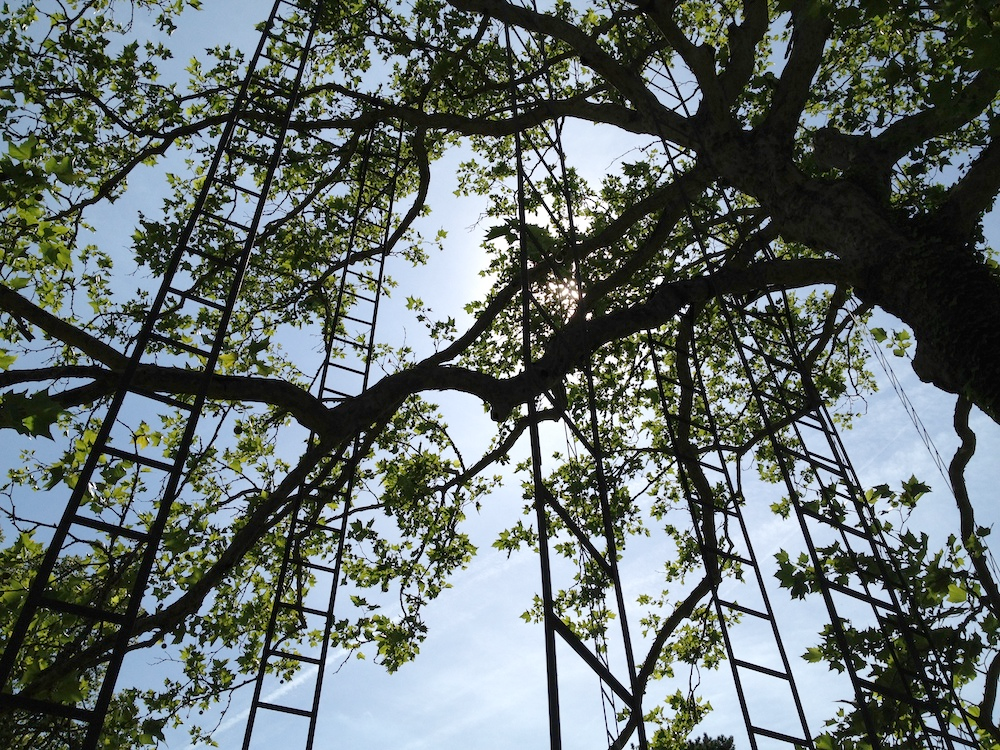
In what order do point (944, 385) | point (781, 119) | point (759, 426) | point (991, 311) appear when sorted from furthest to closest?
point (759, 426) < point (781, 119) < point (944, 385) < point (991, 311)

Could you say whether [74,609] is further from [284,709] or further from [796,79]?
[796,79]

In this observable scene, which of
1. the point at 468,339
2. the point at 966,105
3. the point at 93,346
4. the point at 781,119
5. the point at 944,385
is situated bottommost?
the point at 944,385

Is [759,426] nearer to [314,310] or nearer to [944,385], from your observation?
[944,385]

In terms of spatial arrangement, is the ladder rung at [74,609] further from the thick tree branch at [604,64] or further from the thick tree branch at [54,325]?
the thick tree branch at [604,64]

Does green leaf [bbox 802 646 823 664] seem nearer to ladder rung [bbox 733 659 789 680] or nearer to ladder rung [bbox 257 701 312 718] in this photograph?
ladder rung [bbox 733 659 789 680]

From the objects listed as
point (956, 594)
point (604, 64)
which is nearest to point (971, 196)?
point (956, 594)

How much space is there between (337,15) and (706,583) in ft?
26.8

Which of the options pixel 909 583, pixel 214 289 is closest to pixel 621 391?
pixel 909 583

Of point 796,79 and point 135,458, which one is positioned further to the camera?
point 796,79

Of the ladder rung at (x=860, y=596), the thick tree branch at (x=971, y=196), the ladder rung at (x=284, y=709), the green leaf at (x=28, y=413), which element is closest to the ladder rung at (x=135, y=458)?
the green leaf at (x=28, y=413)

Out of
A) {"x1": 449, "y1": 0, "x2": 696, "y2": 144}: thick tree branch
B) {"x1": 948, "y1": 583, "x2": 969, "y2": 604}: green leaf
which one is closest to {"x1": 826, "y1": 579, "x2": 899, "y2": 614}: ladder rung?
{"x1": 948, "y1": 583, "x2": 969, "y2": 604}: green leaf

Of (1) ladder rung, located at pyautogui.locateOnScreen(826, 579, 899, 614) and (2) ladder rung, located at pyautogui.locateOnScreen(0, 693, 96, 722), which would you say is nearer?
(2) ladder rung, located at pyautogui.locateOnScreen(0, 693, 96, 722)

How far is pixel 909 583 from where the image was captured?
4.83 m

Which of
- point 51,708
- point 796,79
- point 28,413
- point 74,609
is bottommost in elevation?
point 51,708
